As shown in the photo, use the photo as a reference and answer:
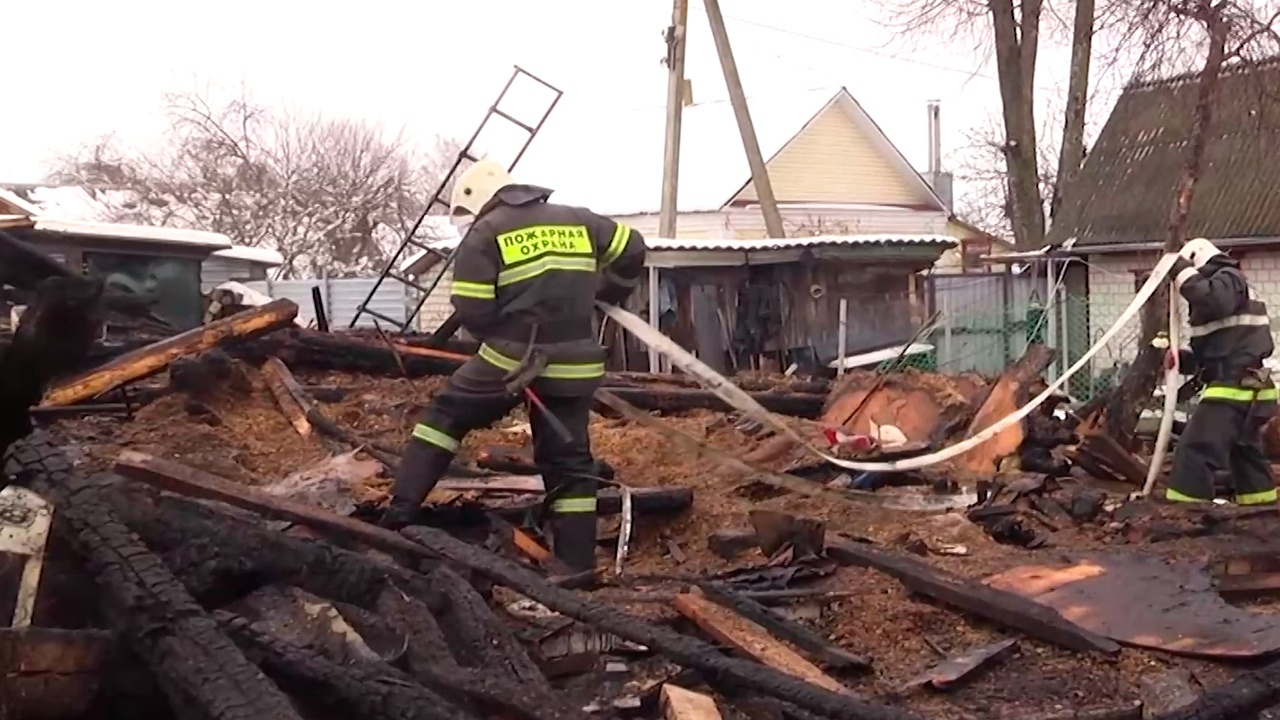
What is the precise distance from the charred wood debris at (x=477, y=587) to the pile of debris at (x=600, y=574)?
1 centimetres

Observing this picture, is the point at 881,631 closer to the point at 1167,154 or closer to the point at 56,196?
the point at 1167,154

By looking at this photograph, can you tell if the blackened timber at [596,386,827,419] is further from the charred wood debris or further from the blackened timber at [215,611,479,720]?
the blackened timber at [215,611,479,720]

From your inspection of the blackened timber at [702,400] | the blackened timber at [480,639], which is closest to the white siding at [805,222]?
the blackened timber at [702,400]

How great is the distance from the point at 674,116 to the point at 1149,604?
14073 mm

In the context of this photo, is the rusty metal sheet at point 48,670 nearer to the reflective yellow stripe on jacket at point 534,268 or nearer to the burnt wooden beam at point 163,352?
the reflective yellow stripe on jacket at point 534,268

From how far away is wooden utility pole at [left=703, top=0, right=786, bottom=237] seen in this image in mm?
18125

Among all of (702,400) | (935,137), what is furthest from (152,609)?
(935,137)

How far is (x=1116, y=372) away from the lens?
42.4 feet

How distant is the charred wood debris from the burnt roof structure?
1164cm

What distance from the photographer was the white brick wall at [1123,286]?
16594mm

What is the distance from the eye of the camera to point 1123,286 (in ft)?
63.5

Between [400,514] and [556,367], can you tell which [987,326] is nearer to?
[556,367]

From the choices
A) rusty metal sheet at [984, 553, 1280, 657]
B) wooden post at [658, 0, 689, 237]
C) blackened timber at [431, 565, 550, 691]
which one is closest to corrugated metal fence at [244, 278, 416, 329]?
wooden post at [658, 0, 689, 237]

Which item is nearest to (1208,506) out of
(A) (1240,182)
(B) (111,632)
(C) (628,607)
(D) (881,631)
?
(D) (881,631)
